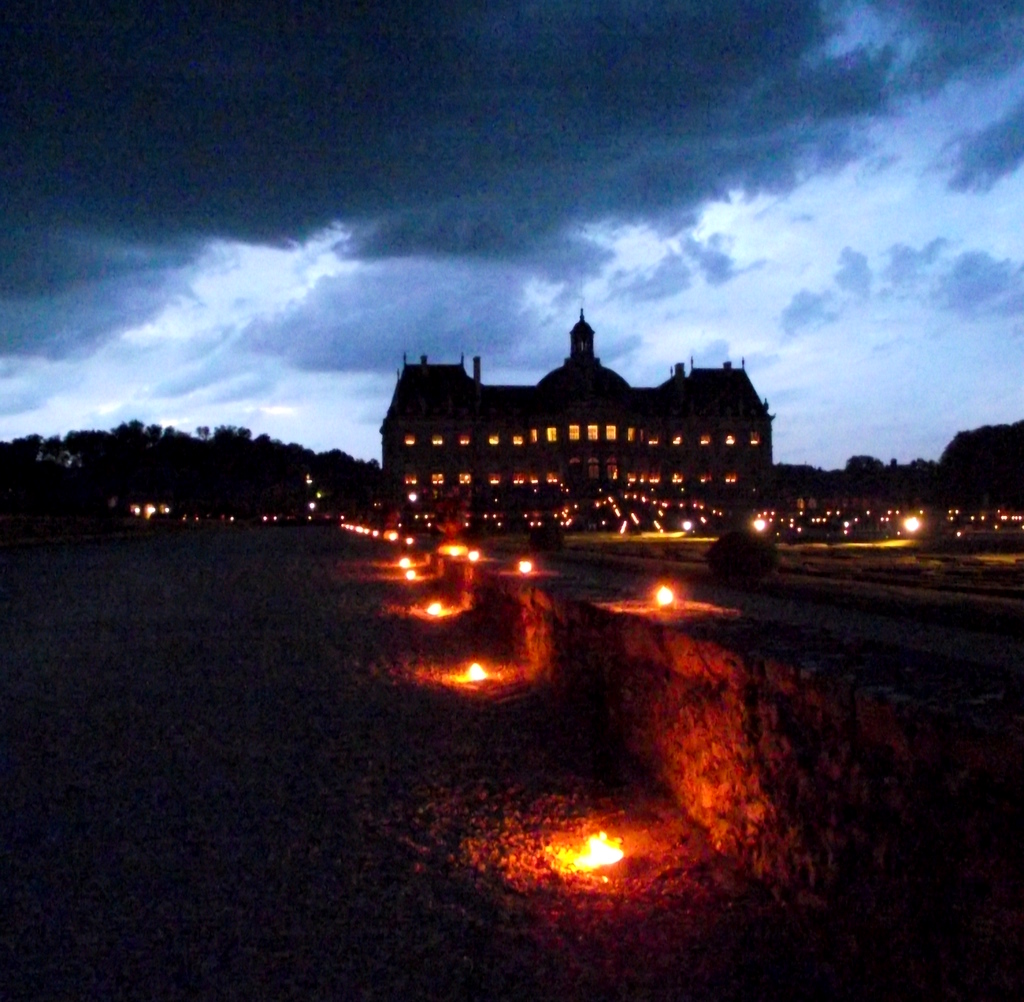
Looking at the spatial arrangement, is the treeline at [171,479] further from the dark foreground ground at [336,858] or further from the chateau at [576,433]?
the dark foreground ground at [336,858]

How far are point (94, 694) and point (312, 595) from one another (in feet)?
44.3

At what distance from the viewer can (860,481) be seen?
134 meters

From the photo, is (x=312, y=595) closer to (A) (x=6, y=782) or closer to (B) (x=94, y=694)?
(B) (x=94, y=694)

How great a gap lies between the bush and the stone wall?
1668cm

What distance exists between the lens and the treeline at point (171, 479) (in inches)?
5674

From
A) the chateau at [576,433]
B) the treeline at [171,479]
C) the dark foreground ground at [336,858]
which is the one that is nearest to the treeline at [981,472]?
the chateau at [576,433]

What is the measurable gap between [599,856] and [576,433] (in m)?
116

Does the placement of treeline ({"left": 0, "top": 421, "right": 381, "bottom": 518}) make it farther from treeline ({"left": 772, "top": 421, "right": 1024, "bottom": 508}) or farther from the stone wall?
the stone wall

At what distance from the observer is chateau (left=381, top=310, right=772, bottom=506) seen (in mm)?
122188

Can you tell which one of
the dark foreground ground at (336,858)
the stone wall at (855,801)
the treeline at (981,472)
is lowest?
the dark foreground ground at (336,858)

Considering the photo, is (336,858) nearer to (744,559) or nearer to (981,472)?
(744,559)

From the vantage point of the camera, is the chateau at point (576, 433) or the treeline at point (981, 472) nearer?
the treeline at point (981, 472)

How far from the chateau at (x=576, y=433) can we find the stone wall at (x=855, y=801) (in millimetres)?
109832

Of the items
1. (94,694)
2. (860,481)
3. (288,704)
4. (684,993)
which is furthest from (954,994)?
(860,481)
